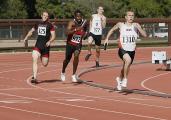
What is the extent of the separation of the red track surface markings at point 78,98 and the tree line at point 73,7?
142 ft

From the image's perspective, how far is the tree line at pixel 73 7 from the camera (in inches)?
2689

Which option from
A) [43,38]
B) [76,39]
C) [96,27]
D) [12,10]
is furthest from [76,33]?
[12,10]

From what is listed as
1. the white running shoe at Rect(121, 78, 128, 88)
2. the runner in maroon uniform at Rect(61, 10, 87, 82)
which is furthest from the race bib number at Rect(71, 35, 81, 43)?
the white running shoe at Rect(121, 78, 128, 88)

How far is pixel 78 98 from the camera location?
15023 millimetres

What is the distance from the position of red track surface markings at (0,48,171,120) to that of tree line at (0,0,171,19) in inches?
1703

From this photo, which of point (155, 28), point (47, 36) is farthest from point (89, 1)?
point (47, 36)

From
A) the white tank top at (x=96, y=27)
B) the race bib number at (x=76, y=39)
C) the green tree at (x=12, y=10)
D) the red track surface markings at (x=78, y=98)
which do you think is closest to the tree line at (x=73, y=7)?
the green tree at (x=12, y=10)

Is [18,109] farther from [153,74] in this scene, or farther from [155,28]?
[155,28]

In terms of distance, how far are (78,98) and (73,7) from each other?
57724 millimetres

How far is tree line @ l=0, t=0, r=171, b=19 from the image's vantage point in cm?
6831

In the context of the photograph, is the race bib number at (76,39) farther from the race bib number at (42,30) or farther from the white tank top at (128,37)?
the white tank top at (128,37)

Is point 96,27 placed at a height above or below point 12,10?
below

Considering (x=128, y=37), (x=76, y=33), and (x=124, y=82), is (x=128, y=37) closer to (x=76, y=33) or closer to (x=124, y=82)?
(x=124, y=82)

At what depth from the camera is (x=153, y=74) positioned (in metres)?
22.2
